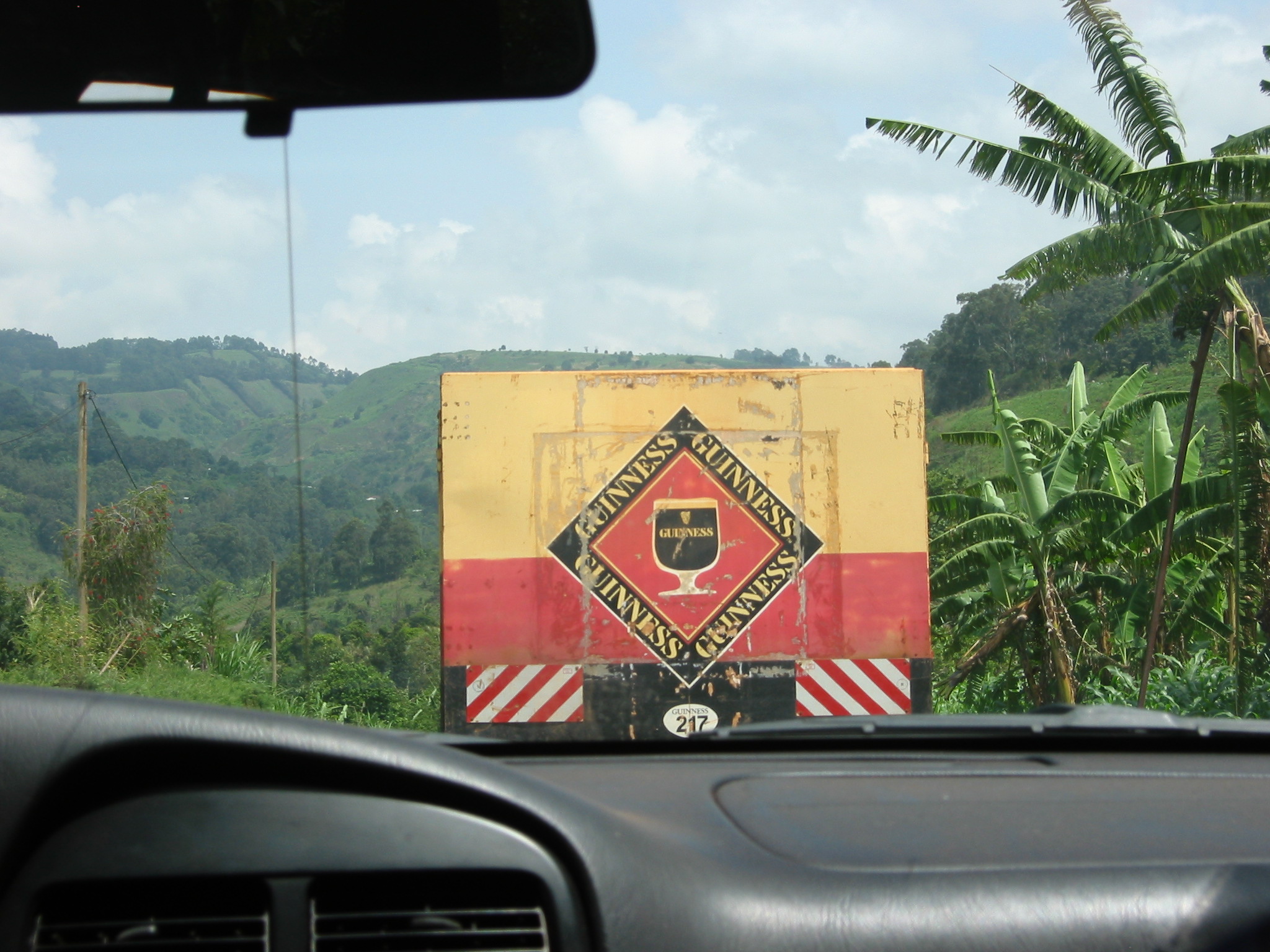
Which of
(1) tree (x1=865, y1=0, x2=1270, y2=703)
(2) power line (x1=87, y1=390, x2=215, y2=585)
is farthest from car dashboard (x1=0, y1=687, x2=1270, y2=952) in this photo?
(2) power line (x1=87, y1=390, x2=215, y2=585)

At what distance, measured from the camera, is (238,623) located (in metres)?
30.3

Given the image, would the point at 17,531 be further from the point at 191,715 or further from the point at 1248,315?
the point at 191,715

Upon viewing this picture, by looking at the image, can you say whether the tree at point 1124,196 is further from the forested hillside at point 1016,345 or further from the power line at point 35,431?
the forested hillside at point 1016,345

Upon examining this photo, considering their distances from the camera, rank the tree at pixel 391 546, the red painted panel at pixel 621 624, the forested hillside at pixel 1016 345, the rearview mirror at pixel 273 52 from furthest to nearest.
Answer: the forested hillside at pixel 1016 345 → the tree at pixel 391 546 → the red painted panel at pixel 621 624 → the rearview mirror at pixel 273 52

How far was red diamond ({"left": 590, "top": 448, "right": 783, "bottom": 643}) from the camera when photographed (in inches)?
255

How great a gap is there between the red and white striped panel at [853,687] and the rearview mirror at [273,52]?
440 centimetres

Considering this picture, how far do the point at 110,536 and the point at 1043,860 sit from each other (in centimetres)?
2530

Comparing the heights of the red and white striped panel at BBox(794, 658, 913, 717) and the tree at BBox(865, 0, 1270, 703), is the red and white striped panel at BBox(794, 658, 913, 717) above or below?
Result: below

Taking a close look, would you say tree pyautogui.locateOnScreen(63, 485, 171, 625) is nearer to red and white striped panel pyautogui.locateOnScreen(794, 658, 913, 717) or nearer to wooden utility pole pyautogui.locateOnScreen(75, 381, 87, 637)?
wooden utility pole pyautogui.locateOnScreen(75, 381, 87, 637)

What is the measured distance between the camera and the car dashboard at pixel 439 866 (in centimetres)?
163

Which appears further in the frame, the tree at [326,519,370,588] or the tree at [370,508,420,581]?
the tree at [370,508,420,581]

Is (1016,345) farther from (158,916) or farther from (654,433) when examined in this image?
(158,916)

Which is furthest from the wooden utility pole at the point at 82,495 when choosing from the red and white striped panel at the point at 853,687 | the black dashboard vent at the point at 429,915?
the black dashboard vent at the point at 429,915

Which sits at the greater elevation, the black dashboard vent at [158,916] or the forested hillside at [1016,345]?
the forested hillside at [1016,345]
